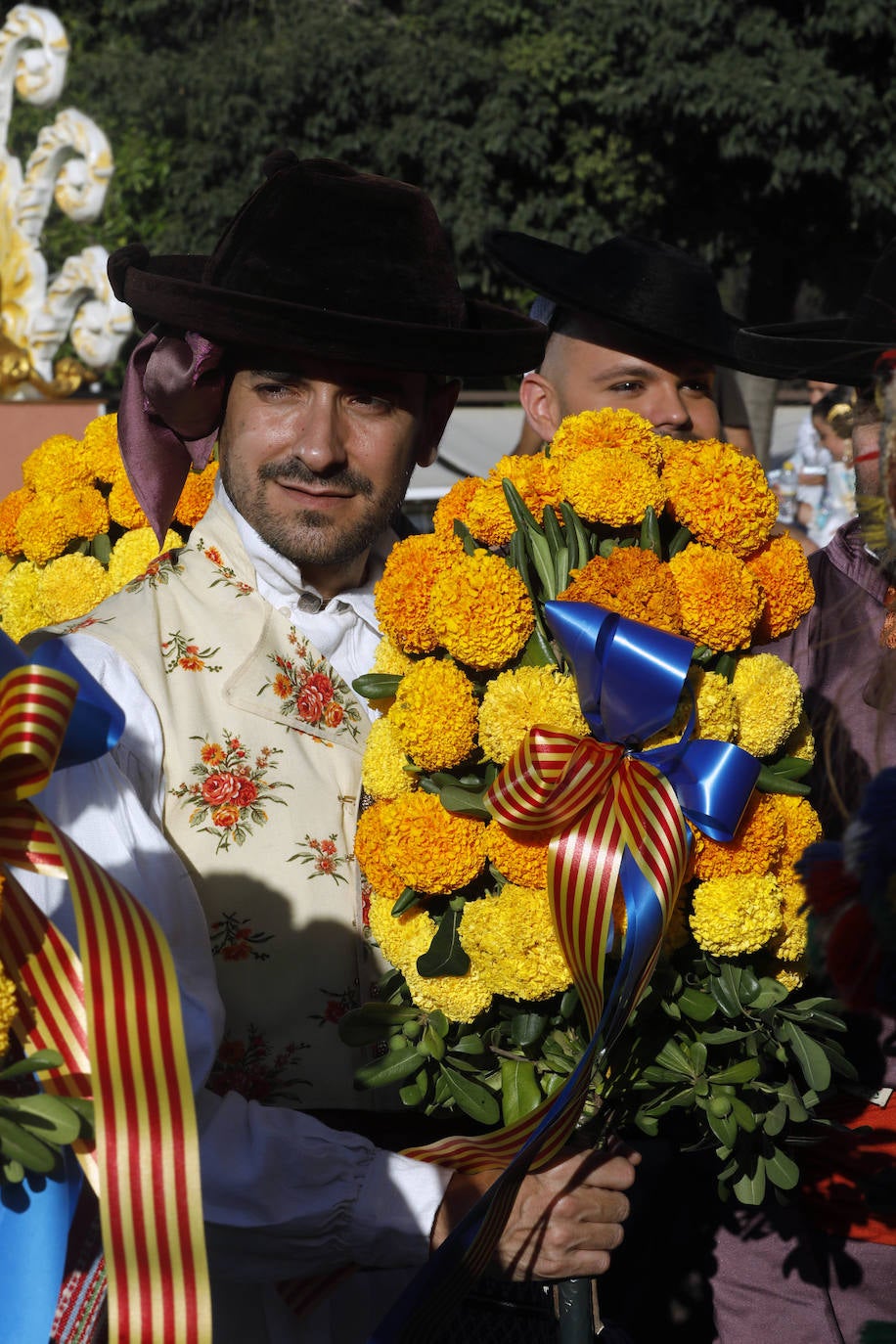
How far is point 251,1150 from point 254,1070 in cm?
23

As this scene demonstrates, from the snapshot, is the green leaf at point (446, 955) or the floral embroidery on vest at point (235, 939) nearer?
the green leaf at point (446, 955)

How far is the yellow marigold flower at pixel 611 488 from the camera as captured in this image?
1958mm

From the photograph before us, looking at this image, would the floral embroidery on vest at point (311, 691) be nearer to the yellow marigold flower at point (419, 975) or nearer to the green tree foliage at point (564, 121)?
the yellow marigold flower at point (419, 975)

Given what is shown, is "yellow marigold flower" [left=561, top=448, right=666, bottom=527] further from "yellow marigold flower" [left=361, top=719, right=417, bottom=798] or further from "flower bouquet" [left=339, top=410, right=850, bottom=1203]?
"yellow marigold flower" [left=361, top=719, right=417, bottom=798]

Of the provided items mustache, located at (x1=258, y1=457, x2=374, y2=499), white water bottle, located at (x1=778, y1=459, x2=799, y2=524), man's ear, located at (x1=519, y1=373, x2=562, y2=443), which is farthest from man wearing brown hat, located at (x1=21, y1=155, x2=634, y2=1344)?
white water bottle, located at (x1=778, y1=459, x2=799, y2=524)

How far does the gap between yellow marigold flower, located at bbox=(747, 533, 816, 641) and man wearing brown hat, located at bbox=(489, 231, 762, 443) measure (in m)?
1.38

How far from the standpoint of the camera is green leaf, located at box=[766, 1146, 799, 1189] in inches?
76.8

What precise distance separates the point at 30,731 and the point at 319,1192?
77 cm

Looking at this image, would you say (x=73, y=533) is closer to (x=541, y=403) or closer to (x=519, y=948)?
(x=541, y=403)

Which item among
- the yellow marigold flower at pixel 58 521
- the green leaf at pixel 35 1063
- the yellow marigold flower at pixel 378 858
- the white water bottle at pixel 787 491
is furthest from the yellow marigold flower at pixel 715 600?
the white water bottle at pixel 787 491

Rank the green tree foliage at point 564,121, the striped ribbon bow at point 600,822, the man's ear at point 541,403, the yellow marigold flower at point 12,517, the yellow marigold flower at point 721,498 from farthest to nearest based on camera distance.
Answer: the green tree foliage at point 564,121, the man's ear at point 541,403, the yellow marigold flower at point 12,517, the yellow marigold flower at point 721,498, the striped ribbon bow at point 600,822

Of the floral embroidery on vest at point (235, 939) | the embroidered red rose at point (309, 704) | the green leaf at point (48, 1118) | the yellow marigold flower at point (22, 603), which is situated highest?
the green leaf at point (48, 1118)

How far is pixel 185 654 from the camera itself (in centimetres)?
219

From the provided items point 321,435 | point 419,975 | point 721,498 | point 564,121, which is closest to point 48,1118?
point 419,975
